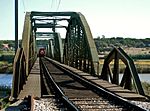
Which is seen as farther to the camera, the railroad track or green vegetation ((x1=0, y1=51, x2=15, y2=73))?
green vegetation ((x1=0, y1=51, x2=15, y2=73))

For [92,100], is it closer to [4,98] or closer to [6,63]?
[4,98]

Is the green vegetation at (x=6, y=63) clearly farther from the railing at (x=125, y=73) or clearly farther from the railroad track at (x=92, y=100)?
the railroad track at (x=92, y=100)

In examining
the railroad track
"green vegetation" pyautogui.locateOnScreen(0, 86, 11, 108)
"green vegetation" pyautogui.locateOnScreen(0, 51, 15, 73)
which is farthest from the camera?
"green vegetation" pyautogui.locateOnScreen(0, 51, 15, 73)

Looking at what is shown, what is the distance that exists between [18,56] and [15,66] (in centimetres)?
115

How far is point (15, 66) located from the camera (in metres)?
13.0

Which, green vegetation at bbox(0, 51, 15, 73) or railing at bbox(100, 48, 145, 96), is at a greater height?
railing at bbox(100, 48, 145, 96)

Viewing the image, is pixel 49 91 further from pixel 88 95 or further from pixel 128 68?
pixel 128 68

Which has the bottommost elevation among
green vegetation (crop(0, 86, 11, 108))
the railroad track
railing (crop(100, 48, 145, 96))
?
green vegetation (crop(0, 86, 11, 108))

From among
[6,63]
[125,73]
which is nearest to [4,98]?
[125,73]

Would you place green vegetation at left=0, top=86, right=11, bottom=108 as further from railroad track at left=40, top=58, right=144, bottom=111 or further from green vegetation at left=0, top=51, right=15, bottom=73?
green vegetation at left=0, top=51, right=15, bottom=73

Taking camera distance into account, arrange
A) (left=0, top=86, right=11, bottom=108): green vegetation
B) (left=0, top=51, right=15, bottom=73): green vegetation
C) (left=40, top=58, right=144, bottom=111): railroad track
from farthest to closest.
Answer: (left=0, top=51, right=15, bottom=73): green vegetation → (left=0, top=86, right=11, bottom=108): green vegetation → (left=40, top=58, right=144, bottom=111): railroad track

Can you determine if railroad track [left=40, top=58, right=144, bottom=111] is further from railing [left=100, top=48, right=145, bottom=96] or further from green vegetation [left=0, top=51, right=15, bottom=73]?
green vegetation [left=0, top=51, right=15, bottom=73]

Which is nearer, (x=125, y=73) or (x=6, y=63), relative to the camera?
(x=125, y=73)

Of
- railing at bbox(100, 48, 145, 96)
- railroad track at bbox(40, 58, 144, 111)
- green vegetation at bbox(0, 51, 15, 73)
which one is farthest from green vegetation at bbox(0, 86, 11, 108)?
green vegetation at bbox(0, 51, 15, 73)
